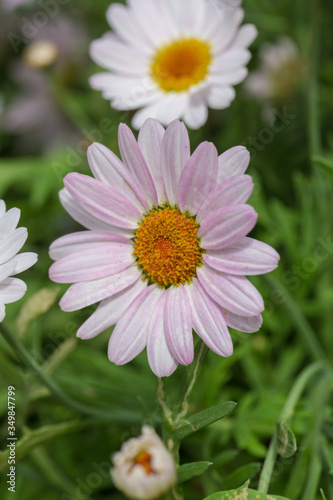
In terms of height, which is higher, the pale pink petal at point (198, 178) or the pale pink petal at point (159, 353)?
the pale pink petal at point (198, 178)

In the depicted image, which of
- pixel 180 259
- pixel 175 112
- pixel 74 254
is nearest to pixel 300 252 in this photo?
pixel 175 112

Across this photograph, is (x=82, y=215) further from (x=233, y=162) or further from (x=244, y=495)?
(x=244, y=495)

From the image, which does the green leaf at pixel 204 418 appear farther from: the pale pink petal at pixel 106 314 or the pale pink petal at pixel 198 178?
the pale pink petal at pixel 198 178

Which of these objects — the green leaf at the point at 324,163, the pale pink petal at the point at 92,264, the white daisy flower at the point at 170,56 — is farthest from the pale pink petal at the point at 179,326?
the white daisy flower at the point at 170,56

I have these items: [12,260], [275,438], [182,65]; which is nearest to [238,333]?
[275,438]

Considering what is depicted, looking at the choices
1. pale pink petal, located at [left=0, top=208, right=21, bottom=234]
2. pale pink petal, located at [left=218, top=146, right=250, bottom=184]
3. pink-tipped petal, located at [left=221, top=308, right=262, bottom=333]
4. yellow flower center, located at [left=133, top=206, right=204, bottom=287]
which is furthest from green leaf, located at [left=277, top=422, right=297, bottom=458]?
pale pink petal, located at [left=0, top=208, right=21, bottom=234]
